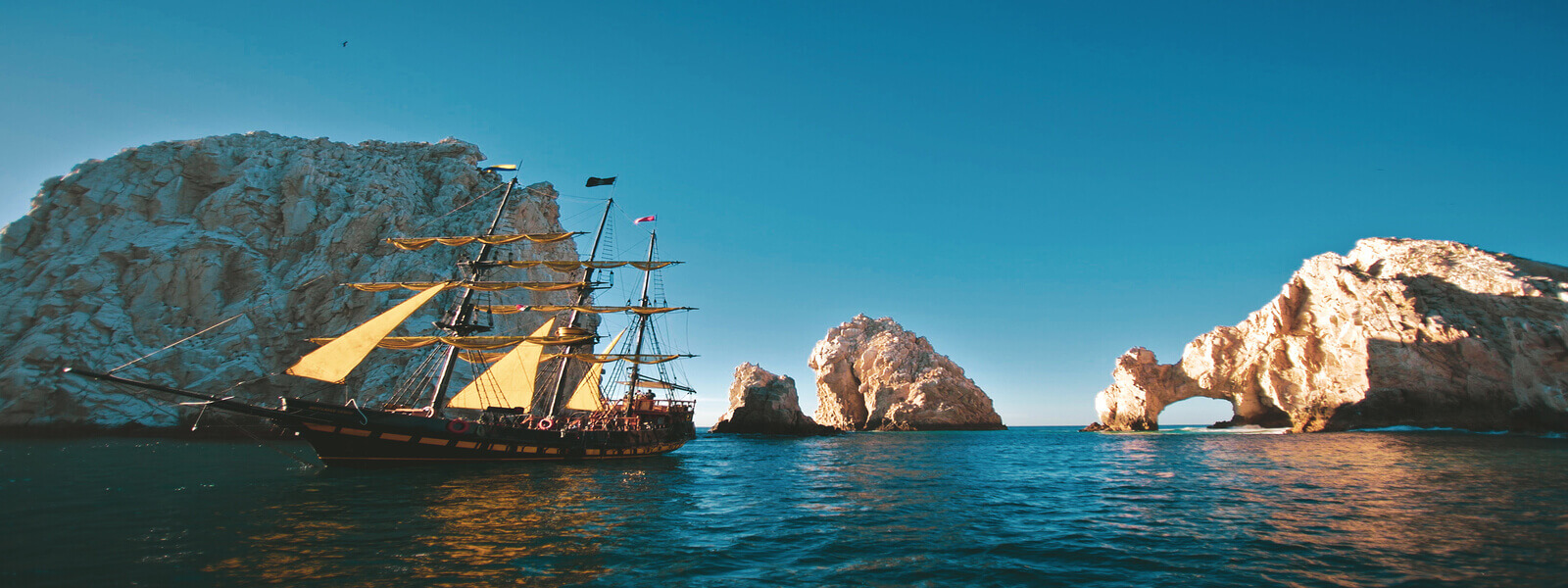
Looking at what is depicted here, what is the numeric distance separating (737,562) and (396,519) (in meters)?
8.40

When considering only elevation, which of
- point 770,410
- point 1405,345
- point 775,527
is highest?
point 1405,345

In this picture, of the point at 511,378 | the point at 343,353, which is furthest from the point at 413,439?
the point at 511,378

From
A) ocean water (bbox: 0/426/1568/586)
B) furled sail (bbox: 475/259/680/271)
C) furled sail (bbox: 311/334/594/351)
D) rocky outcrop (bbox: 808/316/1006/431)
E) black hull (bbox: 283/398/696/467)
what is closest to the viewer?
ocean water (bbox: 0/426/1568/586)

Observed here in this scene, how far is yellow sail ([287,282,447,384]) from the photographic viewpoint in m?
22.0

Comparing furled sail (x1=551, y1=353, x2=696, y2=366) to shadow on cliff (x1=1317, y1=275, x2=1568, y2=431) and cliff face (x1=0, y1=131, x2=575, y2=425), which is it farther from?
shadow on cliff (x1=1317, y1=275, x2=1568, y2=431)

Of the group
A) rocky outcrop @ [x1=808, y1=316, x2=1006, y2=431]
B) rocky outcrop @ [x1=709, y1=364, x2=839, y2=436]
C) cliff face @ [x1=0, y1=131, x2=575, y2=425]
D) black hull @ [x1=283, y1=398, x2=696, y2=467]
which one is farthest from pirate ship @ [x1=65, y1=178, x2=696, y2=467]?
rocky outcrop @ [x1=808, y1=316, x2=1006, y2=431]

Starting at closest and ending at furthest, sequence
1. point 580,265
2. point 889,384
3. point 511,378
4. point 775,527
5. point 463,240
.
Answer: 1. point 775,527
2. point 511,378
3. point 463,240
4. point 580,265
5. point 889,384

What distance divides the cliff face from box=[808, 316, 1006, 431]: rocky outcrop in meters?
60.7

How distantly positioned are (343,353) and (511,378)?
10656mm

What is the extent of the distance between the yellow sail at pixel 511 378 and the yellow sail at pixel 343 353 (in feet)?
29.7

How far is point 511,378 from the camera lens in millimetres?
32812

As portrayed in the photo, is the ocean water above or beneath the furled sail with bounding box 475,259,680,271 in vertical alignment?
beneath

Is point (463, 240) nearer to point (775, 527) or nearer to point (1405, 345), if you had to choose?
point (775, 527)

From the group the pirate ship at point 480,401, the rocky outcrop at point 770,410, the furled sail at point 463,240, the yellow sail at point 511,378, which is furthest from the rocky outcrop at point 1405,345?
the furled sail at point 463,240
